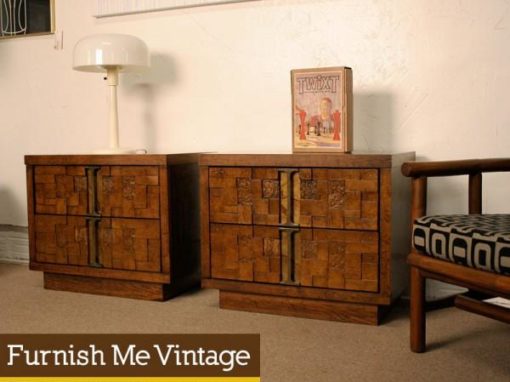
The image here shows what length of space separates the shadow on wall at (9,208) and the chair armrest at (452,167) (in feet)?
6.78

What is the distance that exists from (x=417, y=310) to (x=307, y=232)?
0.44 m

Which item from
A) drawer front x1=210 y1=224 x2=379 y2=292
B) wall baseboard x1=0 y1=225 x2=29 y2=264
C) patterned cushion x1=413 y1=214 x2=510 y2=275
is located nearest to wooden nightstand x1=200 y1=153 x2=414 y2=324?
drawer front x1=210 y1=224 x2=379 y2=292

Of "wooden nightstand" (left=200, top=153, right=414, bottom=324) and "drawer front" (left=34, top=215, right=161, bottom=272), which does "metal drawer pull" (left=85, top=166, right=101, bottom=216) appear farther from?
"wooden nightstand" (left=200, top=153, right=414, bottom=324)

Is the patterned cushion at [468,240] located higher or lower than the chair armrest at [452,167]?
lower

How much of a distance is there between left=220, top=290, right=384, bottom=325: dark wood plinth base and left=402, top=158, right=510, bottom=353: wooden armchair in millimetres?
259

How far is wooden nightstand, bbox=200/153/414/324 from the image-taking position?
1.83 metres

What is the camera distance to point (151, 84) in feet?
8.63

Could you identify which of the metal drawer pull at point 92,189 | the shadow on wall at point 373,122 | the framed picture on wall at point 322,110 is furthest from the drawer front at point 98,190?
the shadow on wall at point 373,122

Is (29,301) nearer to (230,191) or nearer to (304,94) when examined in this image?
(230,191)

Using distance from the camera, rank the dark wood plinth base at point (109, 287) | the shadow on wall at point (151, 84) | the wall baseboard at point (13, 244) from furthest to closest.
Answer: the wall baseboard at point (13, 244) < the shadow on wall at point (151, 84) < the dark wood plinth base at point (109, 287)

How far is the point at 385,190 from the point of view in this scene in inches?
71.0

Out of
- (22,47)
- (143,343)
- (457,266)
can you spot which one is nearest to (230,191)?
(143,343)

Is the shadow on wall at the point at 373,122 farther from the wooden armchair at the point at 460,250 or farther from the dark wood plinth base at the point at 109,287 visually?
the dark wood plinth base at the point at 109,287

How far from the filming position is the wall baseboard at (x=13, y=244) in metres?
2.94
